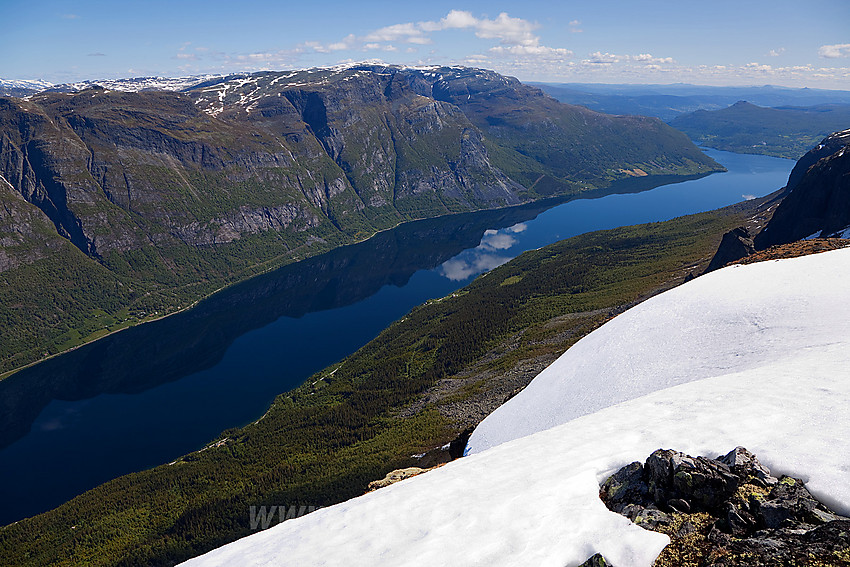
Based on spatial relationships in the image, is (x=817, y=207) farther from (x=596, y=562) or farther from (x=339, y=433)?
(x=596, y=562)

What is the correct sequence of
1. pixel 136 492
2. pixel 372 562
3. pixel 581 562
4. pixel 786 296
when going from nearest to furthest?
pixel 581 562, pixel 372 562, pixel 786 296, pixel 136 492

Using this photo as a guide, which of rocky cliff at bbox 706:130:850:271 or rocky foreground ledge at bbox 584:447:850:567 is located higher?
rocky cliff at bbox 706:130:850:271

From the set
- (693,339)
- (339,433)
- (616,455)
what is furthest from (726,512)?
(339,433)

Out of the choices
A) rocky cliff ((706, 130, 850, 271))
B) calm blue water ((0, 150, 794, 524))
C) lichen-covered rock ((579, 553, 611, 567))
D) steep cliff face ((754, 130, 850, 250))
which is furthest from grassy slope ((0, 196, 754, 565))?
lichen-covered rock ((579, 553, 611, 567))

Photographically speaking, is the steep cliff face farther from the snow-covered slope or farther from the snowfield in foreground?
the snowfield in foreground

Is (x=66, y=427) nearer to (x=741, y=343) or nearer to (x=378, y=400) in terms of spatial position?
(x=378, y=400)

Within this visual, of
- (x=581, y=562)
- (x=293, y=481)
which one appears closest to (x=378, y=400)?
(x=293, y=481)

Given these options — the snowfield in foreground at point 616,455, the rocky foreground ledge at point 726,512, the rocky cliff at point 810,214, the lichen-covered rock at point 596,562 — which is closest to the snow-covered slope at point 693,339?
the snowfield in foreground at point 616,455
